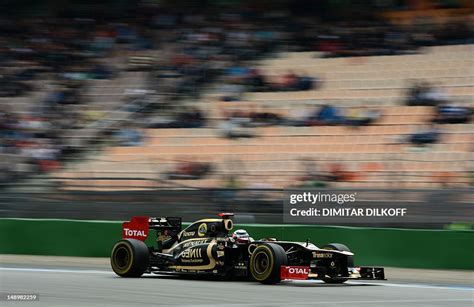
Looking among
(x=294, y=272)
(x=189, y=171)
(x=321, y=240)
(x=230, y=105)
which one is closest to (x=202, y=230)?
(x=294, y=272)

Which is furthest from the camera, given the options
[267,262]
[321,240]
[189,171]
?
[189,171]

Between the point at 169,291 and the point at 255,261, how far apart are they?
1.48 meters

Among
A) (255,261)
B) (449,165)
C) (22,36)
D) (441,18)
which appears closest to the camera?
(255,261)

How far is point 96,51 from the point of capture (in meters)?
24.6

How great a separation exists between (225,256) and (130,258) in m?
1.50

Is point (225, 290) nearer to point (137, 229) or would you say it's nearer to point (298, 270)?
point (298, 270)

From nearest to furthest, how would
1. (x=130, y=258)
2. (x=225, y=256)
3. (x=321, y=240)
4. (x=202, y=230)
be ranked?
(x=225, y=256) < (x=202, y=230) < (x=130, y=258) < (x=321, y=240)

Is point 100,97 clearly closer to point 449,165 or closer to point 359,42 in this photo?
point 359,42

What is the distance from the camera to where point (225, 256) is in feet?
41.4

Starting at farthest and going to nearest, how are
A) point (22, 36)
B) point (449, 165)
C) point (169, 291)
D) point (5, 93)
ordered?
point (22, 36), point (5, 93), point (449, 165), point (169, 291)

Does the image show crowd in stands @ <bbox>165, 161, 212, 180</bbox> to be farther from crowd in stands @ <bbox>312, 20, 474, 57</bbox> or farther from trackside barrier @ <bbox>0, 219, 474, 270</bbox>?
crowd in stands @ <bbox>312, 20, 474, 57</bbox>

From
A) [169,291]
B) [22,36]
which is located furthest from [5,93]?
[169,291]

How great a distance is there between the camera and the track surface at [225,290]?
386 inches

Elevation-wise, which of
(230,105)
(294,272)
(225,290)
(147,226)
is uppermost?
(230,105)
